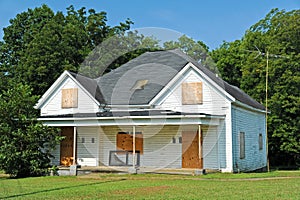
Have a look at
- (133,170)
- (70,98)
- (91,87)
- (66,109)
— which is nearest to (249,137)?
(133,170)

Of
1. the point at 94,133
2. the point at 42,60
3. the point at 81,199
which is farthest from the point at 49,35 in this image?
the point at 81,199

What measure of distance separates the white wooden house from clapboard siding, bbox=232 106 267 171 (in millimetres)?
51

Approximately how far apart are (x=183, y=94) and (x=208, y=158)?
11.6 ft

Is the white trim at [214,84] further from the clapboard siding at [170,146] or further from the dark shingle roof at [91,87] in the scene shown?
the dark shingle roof at [91,87]

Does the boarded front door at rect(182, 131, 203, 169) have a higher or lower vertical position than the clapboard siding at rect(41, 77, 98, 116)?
lower

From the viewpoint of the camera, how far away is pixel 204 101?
1964cm

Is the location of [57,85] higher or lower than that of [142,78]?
lower

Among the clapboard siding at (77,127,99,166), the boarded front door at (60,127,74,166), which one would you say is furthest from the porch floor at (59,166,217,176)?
the boarded front door at (60,127,74,166)

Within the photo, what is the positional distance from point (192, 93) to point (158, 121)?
3062 millimetres

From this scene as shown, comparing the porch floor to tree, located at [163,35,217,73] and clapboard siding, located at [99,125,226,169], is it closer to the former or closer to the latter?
clapboard siding, located at [99,125,226,169]

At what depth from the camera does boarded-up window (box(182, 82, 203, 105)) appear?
19719 mm

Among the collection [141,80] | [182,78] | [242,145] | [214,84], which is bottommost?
[242,145]

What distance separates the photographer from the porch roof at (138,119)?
1745 centimetres

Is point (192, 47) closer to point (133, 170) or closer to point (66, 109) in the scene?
point (66, 109)
